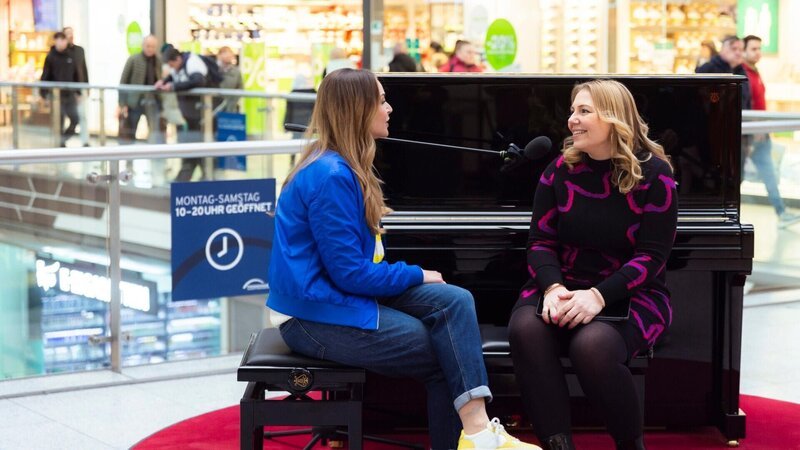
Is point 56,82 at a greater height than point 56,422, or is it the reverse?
point 56,82

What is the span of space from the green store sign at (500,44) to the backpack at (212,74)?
3.00 meters

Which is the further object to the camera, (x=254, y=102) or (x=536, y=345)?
(x=254, y=102)

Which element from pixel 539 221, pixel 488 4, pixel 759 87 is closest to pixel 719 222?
pixel 539 221

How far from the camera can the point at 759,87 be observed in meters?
9.67

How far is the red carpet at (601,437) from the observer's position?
3906 millimetres

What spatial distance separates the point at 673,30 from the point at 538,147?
10.6 metres

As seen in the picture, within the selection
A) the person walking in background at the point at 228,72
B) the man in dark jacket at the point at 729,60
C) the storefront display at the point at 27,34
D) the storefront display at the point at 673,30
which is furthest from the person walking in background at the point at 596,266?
the storefront display at the point at 27,34

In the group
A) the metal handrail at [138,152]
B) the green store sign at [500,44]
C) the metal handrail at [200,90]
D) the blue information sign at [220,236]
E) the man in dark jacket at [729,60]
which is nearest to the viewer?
the metal handrail at [138,152]

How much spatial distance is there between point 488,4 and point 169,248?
969 cm

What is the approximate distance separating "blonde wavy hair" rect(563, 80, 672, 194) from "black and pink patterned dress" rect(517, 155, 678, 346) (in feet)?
0.09

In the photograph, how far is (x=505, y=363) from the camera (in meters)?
3.58

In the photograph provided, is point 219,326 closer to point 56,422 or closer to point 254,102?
point 56,422

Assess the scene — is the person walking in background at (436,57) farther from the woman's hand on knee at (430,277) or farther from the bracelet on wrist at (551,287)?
the woman's hand on knee at (430,277)

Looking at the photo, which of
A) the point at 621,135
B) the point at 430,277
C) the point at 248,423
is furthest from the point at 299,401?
the point at 621,135
